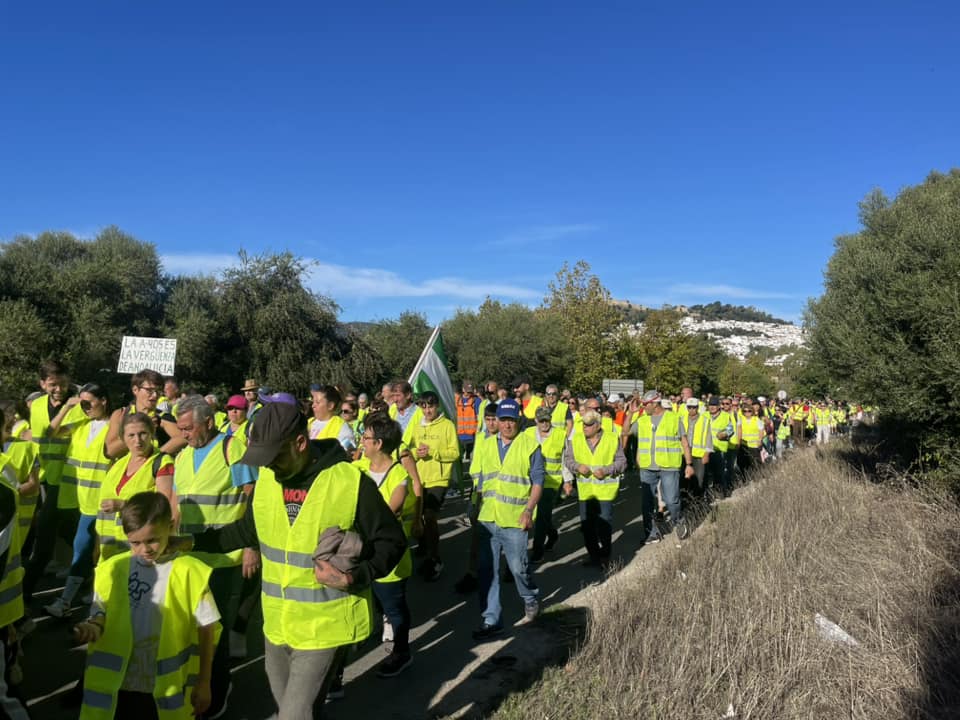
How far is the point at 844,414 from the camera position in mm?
32844

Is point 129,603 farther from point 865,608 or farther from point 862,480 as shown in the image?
point 862,480

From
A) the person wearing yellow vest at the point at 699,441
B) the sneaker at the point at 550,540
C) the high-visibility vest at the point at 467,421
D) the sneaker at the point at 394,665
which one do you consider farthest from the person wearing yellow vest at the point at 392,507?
the high-visibility vest at the point at 467,421

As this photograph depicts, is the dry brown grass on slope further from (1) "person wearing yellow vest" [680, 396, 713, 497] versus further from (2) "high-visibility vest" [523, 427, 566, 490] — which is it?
(1) "person wearing yellow vest" [680, 396, 713, 497]

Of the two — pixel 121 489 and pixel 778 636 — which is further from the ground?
pixel 121 489

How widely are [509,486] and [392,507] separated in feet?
4.36

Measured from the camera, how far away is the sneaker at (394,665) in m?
5.45

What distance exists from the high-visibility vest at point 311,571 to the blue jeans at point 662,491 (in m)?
7.39

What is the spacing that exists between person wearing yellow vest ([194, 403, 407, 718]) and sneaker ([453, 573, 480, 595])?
15.1 ft

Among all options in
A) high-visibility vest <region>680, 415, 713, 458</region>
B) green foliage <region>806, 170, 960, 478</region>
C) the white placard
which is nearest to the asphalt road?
high-visibility vest <region>680, 415, 713, 458</region>

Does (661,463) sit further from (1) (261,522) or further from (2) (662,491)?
(1) (261,522)

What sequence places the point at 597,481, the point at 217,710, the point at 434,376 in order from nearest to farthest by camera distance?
the point at 217,710 < the point at 597,481 < the point at 434,376

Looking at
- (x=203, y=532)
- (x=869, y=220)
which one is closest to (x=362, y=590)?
(x=203, y=532)

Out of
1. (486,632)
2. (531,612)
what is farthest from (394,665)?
(531,612)

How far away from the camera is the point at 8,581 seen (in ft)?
12.2
